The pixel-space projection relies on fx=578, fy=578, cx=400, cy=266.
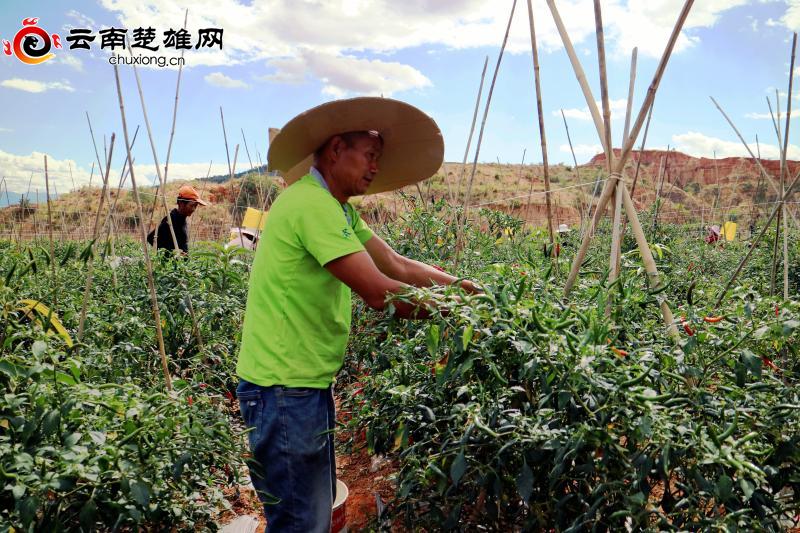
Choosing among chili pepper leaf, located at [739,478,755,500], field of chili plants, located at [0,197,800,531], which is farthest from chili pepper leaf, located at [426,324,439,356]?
chili pepper leaf, located at [739,478,755,500]

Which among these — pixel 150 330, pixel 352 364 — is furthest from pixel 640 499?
pixel 150 330

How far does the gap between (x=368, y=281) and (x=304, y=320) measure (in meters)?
0.27

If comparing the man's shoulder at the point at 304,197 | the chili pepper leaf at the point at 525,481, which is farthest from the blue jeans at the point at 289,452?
the chili pepper leaf at the point at 525,481

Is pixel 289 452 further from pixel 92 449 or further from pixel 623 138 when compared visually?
pixel 623 138

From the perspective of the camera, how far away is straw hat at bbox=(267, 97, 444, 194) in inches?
64.7

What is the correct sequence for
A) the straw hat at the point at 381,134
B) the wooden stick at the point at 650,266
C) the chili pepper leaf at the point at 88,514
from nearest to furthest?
the chili pepper leaf at the point at 88,514
the wooden stick at the point at 650,266
the straw hat at the point at 381,134

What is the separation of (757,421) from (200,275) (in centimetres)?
232

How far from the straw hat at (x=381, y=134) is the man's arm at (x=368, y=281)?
47 cm

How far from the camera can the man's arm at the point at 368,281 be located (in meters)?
1.31

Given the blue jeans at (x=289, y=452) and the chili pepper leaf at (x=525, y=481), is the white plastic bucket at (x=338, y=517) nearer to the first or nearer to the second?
the blue jeans at (x=289, y=452)

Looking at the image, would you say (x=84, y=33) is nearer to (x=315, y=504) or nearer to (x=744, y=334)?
(x=315, y=504)

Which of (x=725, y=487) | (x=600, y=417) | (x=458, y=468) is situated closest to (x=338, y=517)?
(x=458, y=468)

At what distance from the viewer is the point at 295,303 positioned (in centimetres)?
154

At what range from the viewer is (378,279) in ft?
4.49
